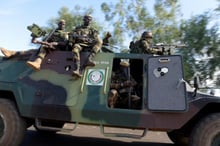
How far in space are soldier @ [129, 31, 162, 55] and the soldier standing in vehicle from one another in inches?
47.1

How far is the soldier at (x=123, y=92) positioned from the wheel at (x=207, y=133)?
3.35 feet

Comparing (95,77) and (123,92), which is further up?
(95,77)

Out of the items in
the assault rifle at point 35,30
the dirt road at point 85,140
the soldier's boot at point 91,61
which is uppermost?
the assault rifle at point 35,30

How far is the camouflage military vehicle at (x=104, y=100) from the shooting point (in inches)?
247

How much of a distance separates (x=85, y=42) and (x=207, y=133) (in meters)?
2.51

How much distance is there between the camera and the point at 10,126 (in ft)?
21.9

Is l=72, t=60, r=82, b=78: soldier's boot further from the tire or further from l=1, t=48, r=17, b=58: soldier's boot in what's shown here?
the tire

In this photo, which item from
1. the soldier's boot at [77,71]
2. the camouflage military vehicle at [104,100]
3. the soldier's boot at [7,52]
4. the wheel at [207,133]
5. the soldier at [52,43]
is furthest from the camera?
the soldier's boot at [7,52]

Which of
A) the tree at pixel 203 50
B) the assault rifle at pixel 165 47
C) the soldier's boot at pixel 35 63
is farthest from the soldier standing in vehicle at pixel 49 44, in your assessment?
the tree at pixel 203 50

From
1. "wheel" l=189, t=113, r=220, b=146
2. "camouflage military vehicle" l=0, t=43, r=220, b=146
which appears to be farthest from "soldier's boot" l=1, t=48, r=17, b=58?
"wheel" l=189, t=113, r=220, b=146

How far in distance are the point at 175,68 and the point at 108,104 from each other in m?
1.19

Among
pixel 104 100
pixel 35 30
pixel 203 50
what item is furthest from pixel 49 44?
pixel 203 50

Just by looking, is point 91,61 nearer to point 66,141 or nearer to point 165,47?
point 165,47

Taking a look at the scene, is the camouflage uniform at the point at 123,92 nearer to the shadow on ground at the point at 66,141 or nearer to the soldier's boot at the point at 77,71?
the soldier's boot at the point at 77,71
